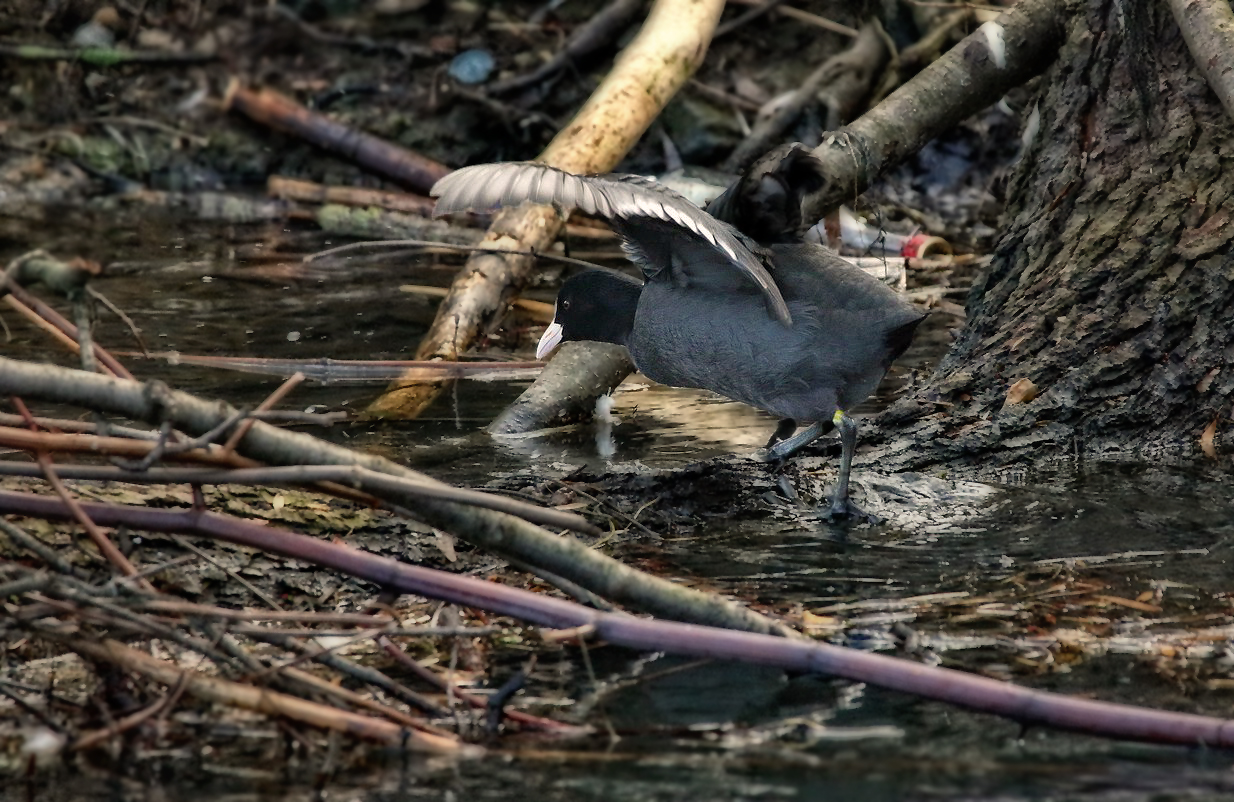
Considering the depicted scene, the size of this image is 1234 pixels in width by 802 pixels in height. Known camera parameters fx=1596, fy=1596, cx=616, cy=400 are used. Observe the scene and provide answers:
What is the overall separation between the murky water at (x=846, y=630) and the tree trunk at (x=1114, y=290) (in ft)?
0.77

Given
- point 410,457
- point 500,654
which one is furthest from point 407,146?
point 500,654

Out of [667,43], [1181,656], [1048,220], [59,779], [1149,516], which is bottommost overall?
[59,779]

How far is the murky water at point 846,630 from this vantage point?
3004mm

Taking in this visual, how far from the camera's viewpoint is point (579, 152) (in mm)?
7484

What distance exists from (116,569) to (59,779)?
20.2 inches

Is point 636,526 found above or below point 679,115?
below

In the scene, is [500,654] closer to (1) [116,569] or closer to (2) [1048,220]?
(1) [116,569]

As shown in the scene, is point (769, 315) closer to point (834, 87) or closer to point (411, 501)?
point (411, 501)

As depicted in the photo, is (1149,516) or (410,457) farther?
(410,457)

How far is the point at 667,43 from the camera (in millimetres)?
8344

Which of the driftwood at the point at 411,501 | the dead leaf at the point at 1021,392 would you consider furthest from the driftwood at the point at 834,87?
the driftwood at the point at 411,501

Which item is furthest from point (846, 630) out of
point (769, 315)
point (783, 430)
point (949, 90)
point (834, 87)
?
point (834, 87)

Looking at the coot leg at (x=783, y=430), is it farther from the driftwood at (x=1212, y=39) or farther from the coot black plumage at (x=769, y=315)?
the driftwood at (x=1212, y=39)

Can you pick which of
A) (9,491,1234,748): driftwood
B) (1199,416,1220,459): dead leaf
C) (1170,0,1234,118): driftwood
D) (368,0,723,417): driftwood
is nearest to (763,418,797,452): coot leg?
(1199,416,1220,459): dead leaf
